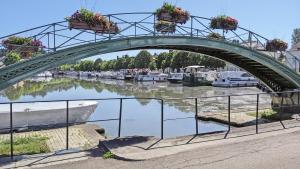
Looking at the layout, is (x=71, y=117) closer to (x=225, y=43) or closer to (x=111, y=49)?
(x=111, y=49)

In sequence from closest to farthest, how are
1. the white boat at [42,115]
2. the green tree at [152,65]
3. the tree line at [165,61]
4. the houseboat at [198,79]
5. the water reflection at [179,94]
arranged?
the white boat at [42,115]
the water reflection at [179,94]
the houseboat at [198,79]
the tree line at [165,61]
the green tree at [152,65]

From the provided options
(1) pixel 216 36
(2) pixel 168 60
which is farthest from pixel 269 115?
(2) pixel 168 60

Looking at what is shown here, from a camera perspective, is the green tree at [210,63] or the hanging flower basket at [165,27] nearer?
the hanging flower basket at [165,27]

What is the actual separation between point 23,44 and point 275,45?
13847 mm

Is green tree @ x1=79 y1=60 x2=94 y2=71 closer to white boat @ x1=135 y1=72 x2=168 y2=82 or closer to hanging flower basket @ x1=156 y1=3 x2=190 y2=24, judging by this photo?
white boat @ x1=135 y1=72 x2=168 y2=82

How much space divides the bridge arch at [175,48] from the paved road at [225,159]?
16.6ft

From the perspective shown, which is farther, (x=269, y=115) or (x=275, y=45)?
(x=275, y=45)

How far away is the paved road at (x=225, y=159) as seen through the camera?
7.83 m

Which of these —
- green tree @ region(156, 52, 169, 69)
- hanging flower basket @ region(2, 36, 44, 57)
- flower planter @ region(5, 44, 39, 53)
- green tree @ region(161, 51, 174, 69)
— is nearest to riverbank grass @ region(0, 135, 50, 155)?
hanging flower basket @ region(2, 36, 44, 57)

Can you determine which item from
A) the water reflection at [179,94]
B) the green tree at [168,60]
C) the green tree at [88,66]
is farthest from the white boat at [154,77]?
the green tree at [88,66]

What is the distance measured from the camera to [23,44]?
12.5 metres

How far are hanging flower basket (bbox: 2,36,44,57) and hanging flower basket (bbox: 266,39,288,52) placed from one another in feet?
43.1

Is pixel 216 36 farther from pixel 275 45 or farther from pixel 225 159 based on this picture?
pixel 225 159

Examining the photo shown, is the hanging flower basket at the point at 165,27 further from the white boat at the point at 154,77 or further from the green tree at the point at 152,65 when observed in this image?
the green tree at the point at 152,65
